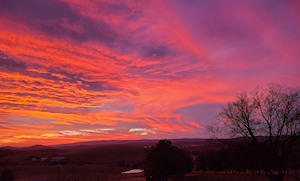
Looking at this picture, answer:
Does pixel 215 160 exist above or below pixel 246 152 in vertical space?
below

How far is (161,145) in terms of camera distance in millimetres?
→ 54562

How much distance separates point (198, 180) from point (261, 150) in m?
37.9

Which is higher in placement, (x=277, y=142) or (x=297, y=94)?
(x=297, y=94)

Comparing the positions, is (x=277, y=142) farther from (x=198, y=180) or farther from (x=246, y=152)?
(x=198, y=180)

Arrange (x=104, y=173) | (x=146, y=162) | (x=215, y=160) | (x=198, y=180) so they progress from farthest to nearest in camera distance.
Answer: (x=215, y=160)
(x=198, y=180)
(x=146, y=162)
(x=104, y=173)

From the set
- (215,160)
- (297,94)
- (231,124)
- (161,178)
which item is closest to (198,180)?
(161,178)

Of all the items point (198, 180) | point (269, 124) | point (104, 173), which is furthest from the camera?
point (198, 180)

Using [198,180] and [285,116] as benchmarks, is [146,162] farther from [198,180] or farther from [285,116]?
[285,116]

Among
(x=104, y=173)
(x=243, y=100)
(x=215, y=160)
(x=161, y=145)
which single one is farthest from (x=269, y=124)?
(x=215, y=160)

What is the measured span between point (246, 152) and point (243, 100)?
6.13 m

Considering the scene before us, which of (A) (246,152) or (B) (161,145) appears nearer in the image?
(A) (246,152)

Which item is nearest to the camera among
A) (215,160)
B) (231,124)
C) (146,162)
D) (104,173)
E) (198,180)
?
(104,173)

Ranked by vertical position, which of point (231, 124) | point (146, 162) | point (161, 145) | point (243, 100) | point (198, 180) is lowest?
point (198, 180)

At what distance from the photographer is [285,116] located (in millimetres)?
26422
